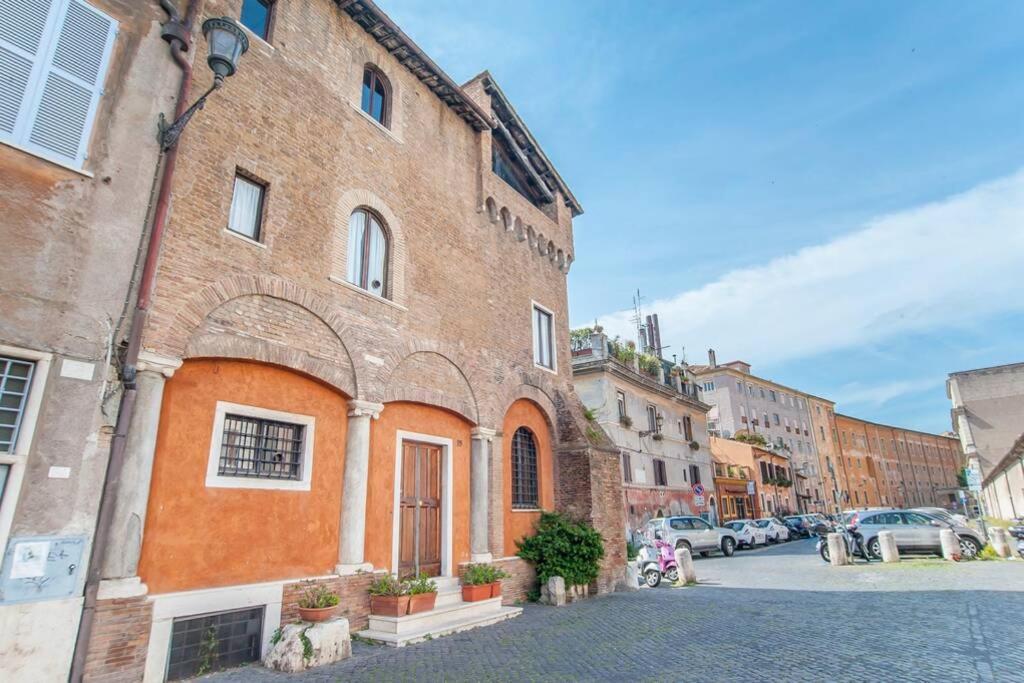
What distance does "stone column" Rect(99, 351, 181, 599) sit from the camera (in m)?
5.97

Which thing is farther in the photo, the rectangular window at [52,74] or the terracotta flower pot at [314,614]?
the terracotta flower pot at [314,614]

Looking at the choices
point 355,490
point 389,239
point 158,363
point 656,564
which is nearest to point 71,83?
point 158,363

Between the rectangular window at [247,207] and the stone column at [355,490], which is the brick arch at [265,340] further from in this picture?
the rectangular window at [247,207]

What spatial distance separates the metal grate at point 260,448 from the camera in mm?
7508

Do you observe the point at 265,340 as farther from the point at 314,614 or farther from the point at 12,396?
the point at 314,614

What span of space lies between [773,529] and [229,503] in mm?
30770

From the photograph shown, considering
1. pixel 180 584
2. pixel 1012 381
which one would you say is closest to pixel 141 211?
pixel 180 584

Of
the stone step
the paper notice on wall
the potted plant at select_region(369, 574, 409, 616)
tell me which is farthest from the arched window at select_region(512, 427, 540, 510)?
the paper notice on wall

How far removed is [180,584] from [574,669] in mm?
4762

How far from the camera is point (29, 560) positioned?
17.7ft

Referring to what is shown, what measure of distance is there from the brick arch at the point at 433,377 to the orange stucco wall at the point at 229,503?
4.79ft

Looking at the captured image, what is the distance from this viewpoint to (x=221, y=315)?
24.6 feet

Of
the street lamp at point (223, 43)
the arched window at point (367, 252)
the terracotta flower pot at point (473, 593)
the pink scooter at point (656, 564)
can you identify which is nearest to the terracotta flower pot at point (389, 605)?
the terracotta flower pot at point (473, 593)

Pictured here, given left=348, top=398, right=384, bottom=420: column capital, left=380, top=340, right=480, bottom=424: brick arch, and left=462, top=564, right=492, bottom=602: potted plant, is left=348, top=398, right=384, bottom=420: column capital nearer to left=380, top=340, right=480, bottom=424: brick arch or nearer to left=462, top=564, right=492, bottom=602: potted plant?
left=380, top=340, right=480, bottom=424: brick arch
